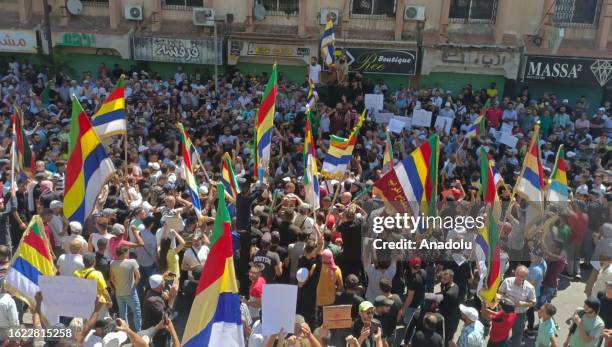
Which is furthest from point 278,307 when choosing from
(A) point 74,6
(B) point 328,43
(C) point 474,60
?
(A) point 74,6

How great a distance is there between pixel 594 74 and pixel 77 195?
15.4 meters

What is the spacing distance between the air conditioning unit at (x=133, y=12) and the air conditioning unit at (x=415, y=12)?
816cm

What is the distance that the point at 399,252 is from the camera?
680cm

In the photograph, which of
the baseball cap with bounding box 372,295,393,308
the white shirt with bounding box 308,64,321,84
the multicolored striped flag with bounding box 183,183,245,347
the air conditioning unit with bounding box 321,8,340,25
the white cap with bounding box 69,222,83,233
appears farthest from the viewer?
the air conditioning unit with bounding box 321,8,340,25

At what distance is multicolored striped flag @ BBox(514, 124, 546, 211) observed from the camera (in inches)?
287

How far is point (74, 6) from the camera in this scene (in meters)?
18.2

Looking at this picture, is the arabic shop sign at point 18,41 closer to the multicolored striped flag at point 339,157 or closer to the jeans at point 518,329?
the multicolored striped flag at point 339,157

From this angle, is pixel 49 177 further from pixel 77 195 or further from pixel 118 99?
pixel 77 195

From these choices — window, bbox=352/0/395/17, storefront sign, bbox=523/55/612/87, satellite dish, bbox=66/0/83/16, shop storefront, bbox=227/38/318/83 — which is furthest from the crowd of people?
satellite dish, bbox=66/0/83/16

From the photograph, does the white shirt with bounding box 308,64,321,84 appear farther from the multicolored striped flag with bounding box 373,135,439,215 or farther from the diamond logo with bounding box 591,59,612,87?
the multicolored striped flag with bounding box 373,135,439,215

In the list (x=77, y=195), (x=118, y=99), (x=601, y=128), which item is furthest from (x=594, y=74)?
(x=77, y=195)

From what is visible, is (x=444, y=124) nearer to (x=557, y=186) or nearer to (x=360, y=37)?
(x=557, y=186)

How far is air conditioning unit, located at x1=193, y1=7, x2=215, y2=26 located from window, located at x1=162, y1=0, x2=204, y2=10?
0.71m

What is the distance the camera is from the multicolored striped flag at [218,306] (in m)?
4.51
